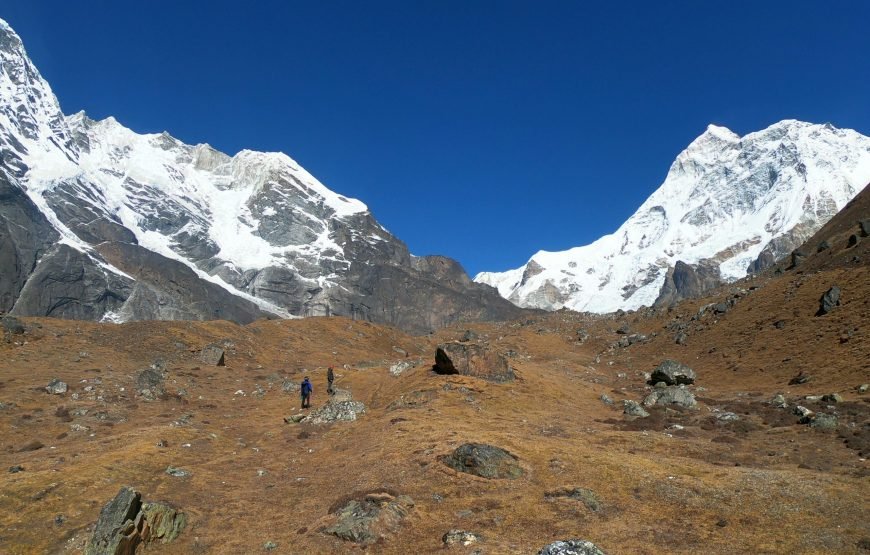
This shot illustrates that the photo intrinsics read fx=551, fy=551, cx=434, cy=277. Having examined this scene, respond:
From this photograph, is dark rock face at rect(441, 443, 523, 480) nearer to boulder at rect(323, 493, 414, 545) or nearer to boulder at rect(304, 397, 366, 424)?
boulder at rect(323, 493, 414, 545)

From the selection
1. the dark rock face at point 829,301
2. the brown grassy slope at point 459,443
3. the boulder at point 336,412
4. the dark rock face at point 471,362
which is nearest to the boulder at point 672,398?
the brown grassy slope at point 459,443

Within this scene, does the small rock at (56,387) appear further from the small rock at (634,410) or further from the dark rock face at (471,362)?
the small rock at (634,410)

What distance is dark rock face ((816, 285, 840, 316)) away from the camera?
50.8m

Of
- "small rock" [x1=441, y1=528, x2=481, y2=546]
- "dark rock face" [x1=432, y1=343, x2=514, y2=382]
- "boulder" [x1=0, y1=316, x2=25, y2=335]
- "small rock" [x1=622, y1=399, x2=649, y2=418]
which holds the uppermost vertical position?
"boulder" [x1=0, y1=316, x2=25, y2=335]

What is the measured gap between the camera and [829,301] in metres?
51.3

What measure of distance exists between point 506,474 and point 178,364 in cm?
4128

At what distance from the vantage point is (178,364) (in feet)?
178

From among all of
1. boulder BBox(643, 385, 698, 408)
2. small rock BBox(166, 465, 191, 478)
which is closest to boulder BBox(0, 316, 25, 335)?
small rock BBox(166, 465, 191, 478)

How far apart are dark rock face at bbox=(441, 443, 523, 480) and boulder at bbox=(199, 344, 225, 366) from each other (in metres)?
38.7

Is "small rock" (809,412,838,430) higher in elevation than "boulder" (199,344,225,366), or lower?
lower

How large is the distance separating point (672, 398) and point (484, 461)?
20978 mm

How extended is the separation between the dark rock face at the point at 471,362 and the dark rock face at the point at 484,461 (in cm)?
1825

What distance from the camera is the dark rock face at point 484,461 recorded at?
2419 centimetres

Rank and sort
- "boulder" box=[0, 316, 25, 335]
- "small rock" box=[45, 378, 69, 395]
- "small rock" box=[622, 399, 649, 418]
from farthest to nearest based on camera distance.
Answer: "boulder" box=[0, 316, 25, 335] → "small rock" box=[45, 378, 69, 395] → "small rock" box=[622, 399, 649, 418]
